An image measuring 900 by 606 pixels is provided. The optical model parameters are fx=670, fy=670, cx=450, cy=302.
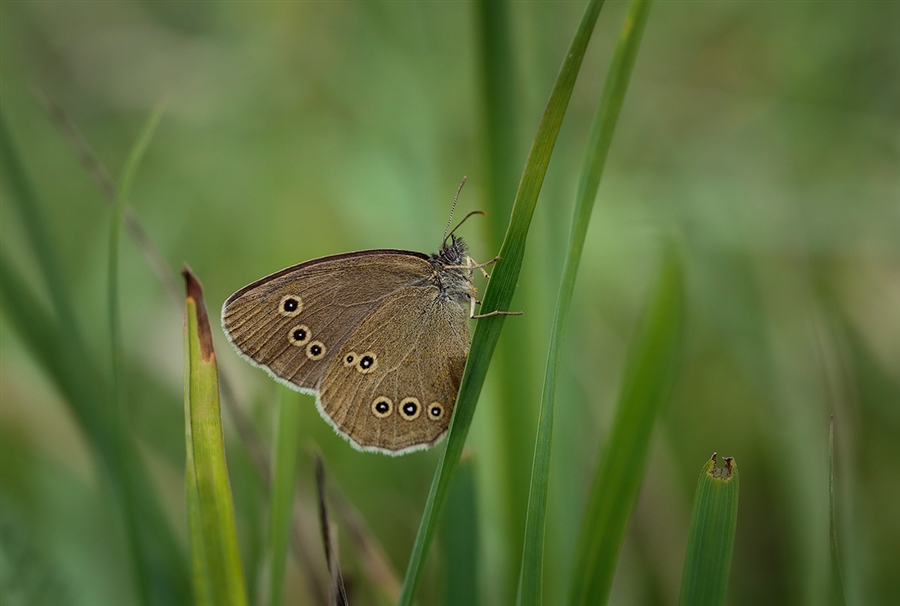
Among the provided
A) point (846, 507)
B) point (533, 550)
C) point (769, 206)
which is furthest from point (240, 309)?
point (769, 206)

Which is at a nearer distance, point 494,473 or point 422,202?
point 494,473

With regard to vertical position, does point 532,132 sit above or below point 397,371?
above

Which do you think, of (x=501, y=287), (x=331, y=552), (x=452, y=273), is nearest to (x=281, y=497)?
(x=331, y=552)

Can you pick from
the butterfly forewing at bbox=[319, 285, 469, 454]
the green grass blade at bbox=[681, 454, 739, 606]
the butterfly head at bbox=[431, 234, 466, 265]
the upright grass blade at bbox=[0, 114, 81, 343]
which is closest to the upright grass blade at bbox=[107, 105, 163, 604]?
the upright grass blade at bbox=[0, 114, 81, 343]

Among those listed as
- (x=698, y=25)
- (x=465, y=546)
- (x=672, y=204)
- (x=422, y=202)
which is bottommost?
(x=465, y=546)

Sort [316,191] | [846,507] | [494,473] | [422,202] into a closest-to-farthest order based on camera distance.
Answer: [846,507] < [494,473] < [422,202] < [316,191]

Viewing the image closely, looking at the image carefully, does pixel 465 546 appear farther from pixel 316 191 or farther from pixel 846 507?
pixel 316 191
